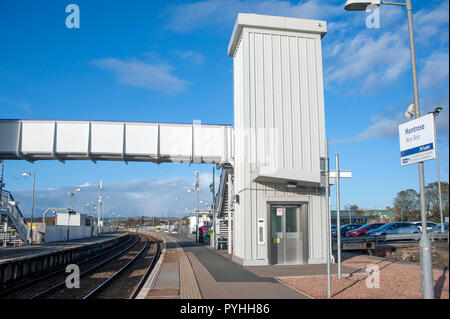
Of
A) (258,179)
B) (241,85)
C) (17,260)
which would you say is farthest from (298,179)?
(17,260)

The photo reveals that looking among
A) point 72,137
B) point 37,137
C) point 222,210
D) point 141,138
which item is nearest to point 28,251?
point 37,137

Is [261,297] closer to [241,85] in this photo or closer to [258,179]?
[258,179]

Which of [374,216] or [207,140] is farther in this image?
[374,216]

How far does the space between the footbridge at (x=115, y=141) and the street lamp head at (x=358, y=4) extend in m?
14.2

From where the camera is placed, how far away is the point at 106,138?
925 inches

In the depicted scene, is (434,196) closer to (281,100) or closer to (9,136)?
(281,100)

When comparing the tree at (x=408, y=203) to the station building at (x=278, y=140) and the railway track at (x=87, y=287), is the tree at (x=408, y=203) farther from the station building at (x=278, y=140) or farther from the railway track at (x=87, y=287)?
the railway track at (x=87, y=287)

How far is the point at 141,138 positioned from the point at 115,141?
153 cm

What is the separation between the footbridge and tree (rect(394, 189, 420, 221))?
51.6 meters

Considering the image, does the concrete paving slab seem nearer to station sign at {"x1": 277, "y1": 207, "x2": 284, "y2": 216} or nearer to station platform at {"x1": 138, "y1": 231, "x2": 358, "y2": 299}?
station platform at {"x1": 138, "y1": 231, "x2": 358, "y2": 299}

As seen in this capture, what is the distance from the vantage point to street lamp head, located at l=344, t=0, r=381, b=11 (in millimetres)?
9000

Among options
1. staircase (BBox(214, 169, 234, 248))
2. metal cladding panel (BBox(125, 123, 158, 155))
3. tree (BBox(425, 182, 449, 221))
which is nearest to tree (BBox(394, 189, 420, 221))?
tree (BBox(425, 182, 449, 221))
